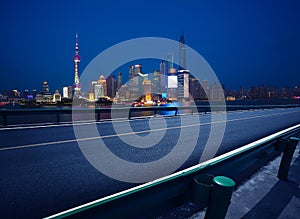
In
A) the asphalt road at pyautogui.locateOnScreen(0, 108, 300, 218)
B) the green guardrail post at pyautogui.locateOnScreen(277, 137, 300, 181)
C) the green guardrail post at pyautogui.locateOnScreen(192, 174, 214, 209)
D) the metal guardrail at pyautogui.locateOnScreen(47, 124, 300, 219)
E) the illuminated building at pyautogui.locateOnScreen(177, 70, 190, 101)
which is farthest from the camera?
the illuminated building at pyautogui.locateOnScreen(177, 70, 190, 101)

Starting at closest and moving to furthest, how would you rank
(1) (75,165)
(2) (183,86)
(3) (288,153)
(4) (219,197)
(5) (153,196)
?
(5) (153,196)
(4) (219,197)
(3) (288,153)
(1) (75,165)
(2) (183,86)

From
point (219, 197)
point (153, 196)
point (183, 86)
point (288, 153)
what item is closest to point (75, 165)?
point (153, 196)

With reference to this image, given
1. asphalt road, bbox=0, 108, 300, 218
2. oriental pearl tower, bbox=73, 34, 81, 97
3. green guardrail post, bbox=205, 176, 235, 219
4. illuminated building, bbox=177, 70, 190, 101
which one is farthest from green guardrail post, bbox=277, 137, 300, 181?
oriental pearl tower, bbox=73, 34, 81, 97

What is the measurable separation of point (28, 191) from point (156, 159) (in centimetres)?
292

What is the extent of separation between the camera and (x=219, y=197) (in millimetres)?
1622

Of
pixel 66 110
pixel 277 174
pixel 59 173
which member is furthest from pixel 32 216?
pixel 66 110

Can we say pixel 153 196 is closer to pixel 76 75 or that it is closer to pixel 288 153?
pixel 288 153

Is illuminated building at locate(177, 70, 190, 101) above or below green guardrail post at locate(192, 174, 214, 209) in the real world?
above

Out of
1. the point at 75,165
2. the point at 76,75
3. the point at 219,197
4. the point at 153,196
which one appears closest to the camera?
the point at 153,196

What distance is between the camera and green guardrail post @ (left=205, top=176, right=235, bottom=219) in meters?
1.58

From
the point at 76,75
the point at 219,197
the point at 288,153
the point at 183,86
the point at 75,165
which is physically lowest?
the point at 75,165

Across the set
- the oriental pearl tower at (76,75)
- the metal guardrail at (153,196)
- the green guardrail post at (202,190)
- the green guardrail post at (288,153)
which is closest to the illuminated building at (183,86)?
the oriental pearl tower at (76,75)

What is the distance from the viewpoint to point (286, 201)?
2.95 metres

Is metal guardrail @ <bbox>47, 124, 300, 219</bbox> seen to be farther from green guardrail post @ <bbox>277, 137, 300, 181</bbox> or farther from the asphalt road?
the asphalt road
